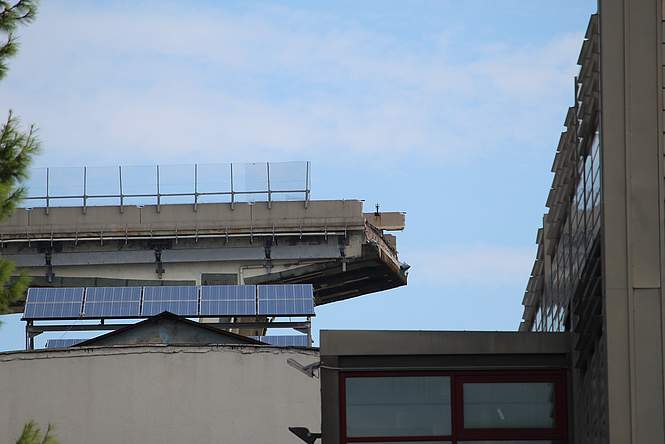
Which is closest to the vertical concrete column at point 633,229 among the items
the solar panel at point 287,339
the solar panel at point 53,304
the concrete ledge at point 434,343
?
the concrete ledge at point 434,343

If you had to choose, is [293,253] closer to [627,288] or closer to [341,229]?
[341,229]

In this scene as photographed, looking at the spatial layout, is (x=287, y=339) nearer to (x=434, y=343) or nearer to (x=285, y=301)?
(x=285, y=301)

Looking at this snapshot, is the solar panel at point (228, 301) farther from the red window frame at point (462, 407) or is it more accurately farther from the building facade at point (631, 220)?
the building facade at point (631, 220)

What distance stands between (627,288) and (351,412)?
4718 mm

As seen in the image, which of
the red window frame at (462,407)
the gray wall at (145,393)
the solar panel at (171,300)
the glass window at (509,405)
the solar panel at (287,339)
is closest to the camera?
the red window frame at (462,407)

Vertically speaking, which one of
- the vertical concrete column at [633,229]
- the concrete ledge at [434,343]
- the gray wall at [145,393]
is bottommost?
the gray wall at [145,393]

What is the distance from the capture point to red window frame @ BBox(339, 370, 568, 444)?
1983 centimetres

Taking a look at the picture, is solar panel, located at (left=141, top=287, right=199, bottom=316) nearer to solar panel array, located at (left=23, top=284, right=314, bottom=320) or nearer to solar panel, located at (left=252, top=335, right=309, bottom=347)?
solar panel array, located at (left=23, top=284, right=314, bottom=320)

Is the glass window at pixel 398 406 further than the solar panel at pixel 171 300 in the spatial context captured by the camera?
No

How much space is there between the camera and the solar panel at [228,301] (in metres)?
53.9

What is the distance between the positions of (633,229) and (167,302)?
38862 mm

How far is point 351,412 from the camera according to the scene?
1992cm

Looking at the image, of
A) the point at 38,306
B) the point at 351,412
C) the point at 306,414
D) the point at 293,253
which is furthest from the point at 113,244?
the point at 351,412

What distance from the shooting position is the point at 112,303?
53.3 m
